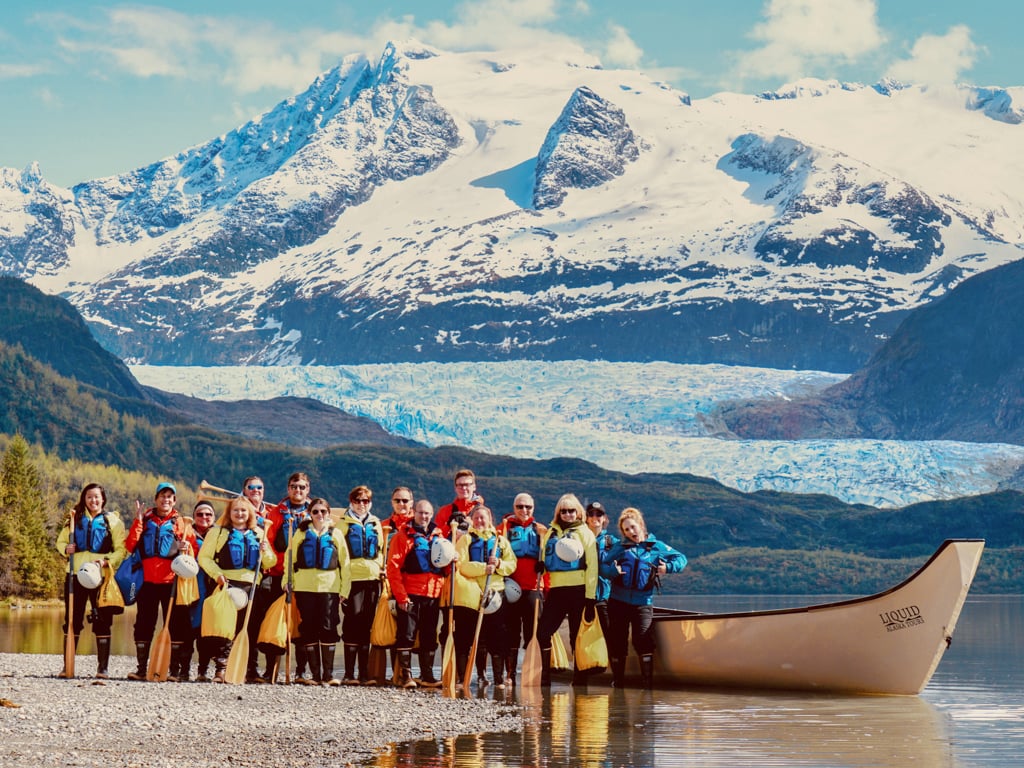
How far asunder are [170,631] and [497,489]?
129 metres

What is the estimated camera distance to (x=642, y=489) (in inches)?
6147

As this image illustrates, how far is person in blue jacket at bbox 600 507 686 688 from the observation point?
21812 mm

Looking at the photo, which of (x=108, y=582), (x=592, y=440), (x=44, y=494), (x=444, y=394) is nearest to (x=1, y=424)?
(x=444, y=394)

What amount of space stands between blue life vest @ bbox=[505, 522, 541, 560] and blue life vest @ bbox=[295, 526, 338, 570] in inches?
Result: 91.4

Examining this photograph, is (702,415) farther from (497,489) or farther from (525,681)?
(525,681)

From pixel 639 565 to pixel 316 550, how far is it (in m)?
3.99

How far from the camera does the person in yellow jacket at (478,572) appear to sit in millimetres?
21156

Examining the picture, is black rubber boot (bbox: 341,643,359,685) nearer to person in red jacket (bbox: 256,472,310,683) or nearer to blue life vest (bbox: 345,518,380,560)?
person in red jacket (bbox: 256,472,310,683)

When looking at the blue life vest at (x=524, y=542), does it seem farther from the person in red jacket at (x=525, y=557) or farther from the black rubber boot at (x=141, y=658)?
the black rubber boot at (x=141, y=658)

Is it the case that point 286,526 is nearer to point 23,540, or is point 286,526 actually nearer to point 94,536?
point 94,536

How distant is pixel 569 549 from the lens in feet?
69.7

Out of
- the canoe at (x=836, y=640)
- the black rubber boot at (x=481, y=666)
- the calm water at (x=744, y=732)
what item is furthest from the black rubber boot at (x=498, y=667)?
the canoe at (x=836, y=640)

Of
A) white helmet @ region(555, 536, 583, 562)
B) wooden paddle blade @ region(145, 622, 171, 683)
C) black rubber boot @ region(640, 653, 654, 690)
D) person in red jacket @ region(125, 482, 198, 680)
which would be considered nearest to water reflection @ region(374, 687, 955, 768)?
black rubber boot @ region(640, 653, 654, 690)

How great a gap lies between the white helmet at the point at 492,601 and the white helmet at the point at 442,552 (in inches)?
31.5
